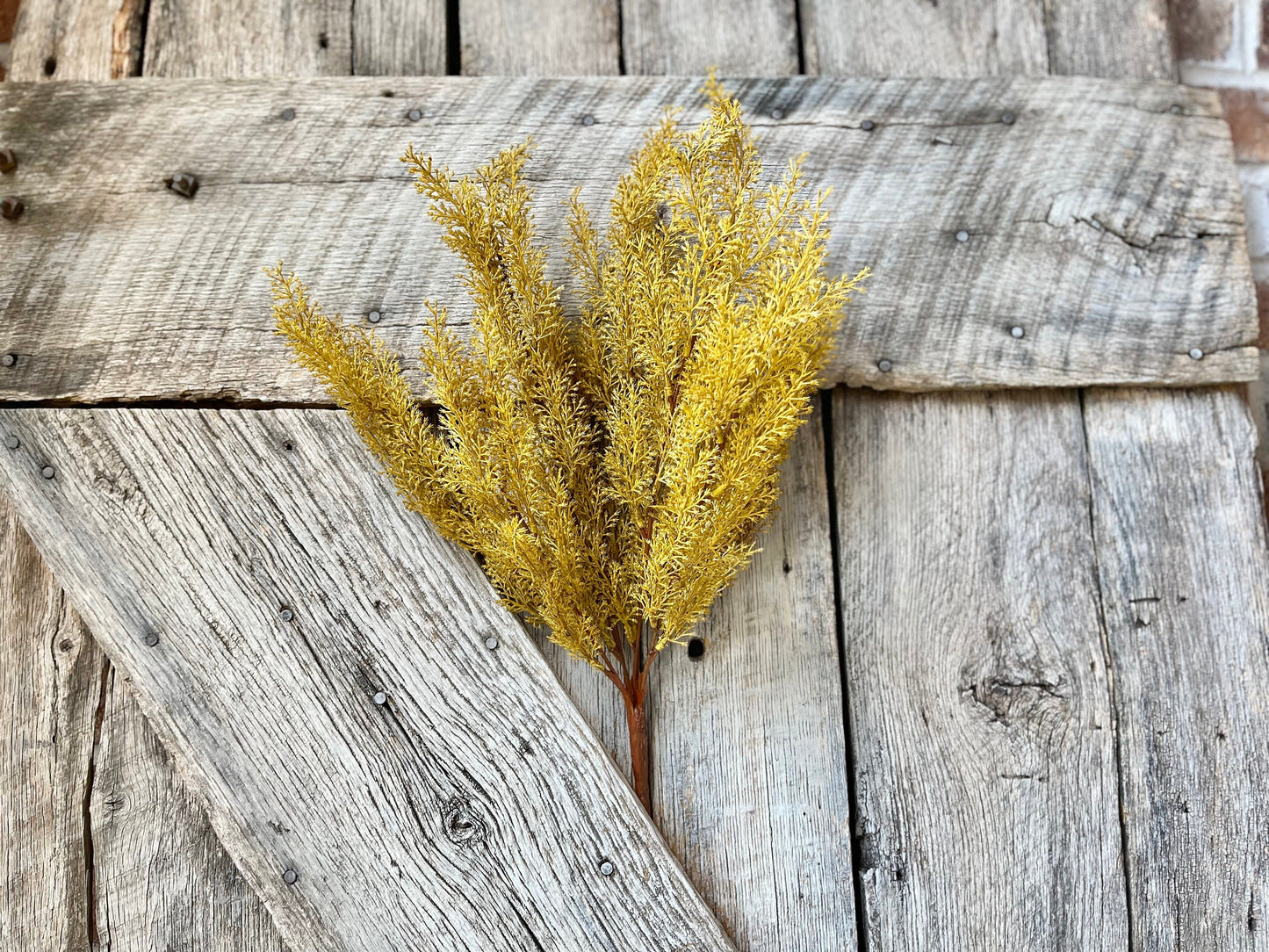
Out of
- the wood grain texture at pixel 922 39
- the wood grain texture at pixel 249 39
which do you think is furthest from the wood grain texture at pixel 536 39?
the wood grain texture at pixel 922 39

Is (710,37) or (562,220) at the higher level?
(710,37)

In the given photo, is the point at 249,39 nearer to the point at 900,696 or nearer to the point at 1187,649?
the point at 900,696

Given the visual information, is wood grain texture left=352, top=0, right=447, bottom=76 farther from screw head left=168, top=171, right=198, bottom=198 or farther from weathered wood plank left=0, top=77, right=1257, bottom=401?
screw head left=168, top=171, right=198, bottom=198

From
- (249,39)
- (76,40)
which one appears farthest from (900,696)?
(76,40)

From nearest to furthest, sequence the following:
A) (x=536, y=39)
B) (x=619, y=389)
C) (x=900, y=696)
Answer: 1. (x=619, y=389)
2. (x=900, y=696)
3. (x=536, y=39)

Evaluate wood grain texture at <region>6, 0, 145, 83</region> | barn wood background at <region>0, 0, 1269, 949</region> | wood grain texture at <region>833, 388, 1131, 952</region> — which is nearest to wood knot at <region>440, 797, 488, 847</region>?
barn wood background at <region>0, 0, 1269, 949</region>

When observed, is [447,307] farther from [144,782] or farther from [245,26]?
[144,782]

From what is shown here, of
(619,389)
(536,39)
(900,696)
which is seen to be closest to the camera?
(619,389)

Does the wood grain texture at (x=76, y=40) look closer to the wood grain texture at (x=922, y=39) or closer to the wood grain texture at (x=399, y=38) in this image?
the wood grain texture at (x=399, y=38)
